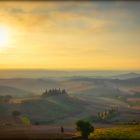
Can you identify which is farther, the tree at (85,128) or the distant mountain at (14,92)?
the distant mountain at (14,92)

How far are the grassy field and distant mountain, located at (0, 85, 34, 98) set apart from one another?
3.57ft

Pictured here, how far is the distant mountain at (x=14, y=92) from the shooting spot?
6785mm

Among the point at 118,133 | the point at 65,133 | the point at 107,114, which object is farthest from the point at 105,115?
the point at 65,133

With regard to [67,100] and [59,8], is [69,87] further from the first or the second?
[59,8]

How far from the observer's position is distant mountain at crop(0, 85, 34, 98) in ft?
22.3

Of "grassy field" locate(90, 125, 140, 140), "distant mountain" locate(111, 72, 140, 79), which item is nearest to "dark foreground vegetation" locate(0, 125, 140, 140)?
"grassy field" locate(90, 125, 140, 140)

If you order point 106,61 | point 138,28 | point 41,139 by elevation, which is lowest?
point 41,139

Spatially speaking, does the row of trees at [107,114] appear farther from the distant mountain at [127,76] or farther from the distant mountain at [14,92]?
the distant mountain at [14,92]

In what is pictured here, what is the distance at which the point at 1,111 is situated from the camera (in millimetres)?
6781

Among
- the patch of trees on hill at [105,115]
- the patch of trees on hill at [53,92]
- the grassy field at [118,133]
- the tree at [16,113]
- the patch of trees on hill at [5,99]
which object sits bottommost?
the grassy field at [118,133]

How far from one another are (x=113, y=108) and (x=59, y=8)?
1.59 metres

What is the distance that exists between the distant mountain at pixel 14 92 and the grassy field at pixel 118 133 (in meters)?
1.09

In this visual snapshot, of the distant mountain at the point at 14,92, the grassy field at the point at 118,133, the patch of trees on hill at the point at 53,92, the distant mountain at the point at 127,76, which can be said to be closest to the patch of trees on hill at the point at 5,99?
the distant mountain at the point at 14,92

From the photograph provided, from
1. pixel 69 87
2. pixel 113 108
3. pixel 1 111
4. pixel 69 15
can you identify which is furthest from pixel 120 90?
pixel 1 111
